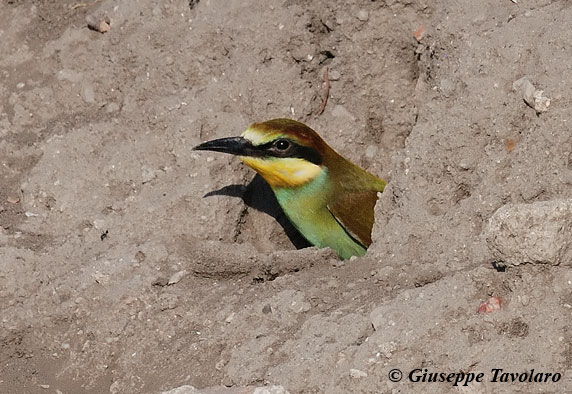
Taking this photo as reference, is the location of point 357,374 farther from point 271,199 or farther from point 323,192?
point 271,199

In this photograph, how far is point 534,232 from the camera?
3.01 metres

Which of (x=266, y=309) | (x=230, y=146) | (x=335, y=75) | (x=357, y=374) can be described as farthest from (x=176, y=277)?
(x=335, y=75)

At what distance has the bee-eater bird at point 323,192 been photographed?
4.74 m

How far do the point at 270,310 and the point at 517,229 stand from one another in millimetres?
1010

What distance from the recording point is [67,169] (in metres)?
4.58

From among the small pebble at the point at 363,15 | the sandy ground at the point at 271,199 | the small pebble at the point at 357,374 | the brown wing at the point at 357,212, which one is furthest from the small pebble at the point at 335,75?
the small pebble at the point at 357,374

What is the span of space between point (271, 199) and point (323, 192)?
0.40 metres

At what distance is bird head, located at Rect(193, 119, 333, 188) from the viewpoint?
14.9 ft

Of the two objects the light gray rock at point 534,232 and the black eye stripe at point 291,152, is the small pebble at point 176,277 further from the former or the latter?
the light gray rock at point 534,232

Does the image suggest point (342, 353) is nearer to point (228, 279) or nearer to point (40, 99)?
point (228, 279)

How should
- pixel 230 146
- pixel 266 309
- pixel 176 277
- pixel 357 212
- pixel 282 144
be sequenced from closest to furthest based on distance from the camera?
1. pixel 266 309
2. pixel 176 277
3. pixel 230 146
4. pixel 282 144
5. pixel 357 212

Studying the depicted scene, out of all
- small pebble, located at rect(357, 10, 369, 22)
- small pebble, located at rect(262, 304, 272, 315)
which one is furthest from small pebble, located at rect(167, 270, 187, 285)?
small pebble, located at rect(357, 10, 369, 22)

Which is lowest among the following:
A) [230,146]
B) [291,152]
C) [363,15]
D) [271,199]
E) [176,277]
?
[271,199]

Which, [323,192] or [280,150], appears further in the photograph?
[323,192]
